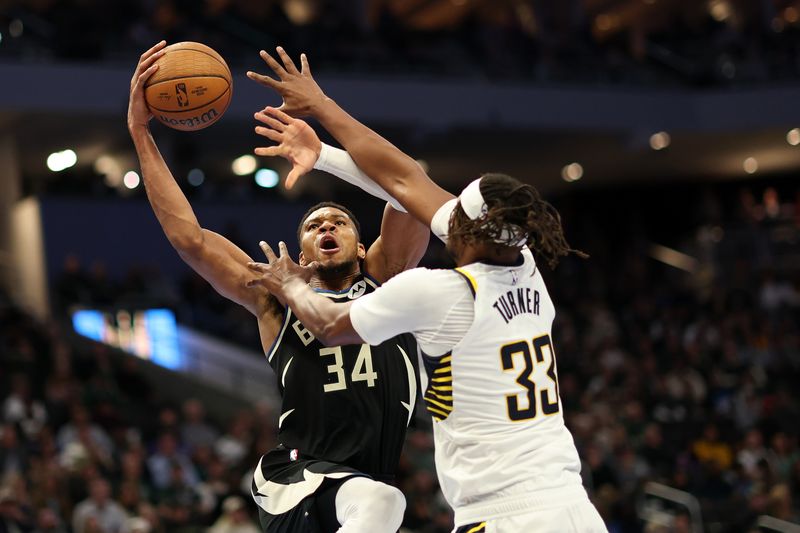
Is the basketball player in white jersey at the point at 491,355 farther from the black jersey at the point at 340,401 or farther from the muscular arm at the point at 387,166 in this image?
the black jersey at the point at 340,401

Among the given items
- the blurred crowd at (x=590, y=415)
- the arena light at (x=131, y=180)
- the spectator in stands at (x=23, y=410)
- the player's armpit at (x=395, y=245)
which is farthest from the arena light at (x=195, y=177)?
the player's armpit at (x=395, y=245)

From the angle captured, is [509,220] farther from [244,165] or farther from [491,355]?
[244,165]

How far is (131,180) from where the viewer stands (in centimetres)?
2419

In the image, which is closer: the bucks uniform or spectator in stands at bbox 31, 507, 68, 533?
the bucks uniform

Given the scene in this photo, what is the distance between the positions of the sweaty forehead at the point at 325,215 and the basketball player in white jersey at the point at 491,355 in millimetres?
1184

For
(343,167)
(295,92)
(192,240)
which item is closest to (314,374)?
(192,240)

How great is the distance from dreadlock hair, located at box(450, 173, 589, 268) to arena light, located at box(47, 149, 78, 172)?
64.5ft

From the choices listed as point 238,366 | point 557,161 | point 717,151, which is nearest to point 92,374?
point 238,366

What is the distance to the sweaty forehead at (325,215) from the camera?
5547 millimetres

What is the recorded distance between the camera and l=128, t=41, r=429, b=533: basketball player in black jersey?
5.25 metres

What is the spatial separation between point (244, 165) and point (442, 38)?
598 centimetres

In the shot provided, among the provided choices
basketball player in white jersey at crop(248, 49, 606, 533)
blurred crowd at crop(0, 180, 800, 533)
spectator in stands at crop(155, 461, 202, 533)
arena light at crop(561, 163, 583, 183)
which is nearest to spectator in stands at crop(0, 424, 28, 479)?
blurred crowd at crop(0, 180, 800, 533)

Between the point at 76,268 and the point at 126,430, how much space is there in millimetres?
6082

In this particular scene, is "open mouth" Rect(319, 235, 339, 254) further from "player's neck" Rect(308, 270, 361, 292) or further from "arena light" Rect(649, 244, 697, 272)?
"arena light" Rect(649, 244, 697, 272)
